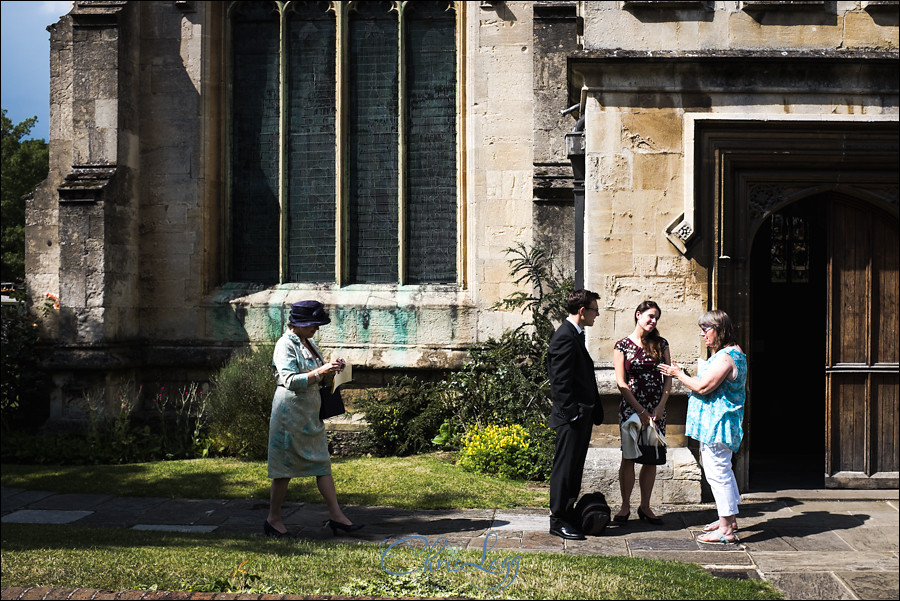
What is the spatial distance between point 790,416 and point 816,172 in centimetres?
477

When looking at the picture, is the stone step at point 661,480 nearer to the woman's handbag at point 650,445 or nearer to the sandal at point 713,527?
the woman's handbag at point 650,445

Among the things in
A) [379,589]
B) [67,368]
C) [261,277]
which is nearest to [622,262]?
[379,589]

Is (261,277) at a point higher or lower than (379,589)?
higher

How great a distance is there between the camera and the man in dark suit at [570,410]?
6.45m

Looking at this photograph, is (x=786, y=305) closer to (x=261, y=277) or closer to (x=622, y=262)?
(x=622, y=262)

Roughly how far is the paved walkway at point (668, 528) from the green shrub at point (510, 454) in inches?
49.8

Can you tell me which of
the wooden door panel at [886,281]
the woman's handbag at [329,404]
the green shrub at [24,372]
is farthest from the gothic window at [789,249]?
the green shrub at [24,372]

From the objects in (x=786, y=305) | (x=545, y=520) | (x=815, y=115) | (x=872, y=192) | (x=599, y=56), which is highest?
(x=599, y=56)

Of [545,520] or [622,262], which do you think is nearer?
[545,520]

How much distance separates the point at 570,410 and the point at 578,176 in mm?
3265

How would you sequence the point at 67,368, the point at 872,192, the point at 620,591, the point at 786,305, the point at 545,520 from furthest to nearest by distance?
the point at 786,305
the point at 67,368
the point at 872,192
the point at 545,520
the point at 620,591

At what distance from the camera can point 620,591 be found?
4914 millimetres


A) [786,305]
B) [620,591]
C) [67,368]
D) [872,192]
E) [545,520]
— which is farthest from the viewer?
[786,305]

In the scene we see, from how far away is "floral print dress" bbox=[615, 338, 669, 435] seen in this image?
22.5ft
